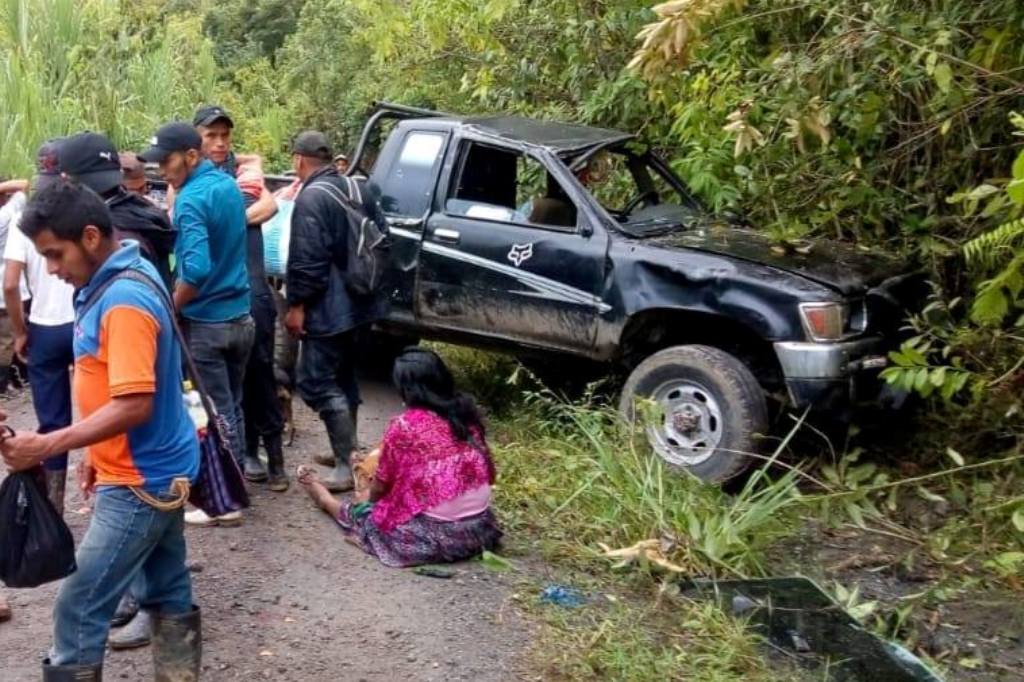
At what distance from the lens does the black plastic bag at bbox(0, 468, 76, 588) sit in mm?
3605

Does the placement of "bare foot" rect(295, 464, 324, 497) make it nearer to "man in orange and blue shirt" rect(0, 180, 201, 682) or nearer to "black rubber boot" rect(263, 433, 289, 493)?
"black rubber boot" rect(263, 433, 289, 493)

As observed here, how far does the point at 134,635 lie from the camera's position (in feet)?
14.6

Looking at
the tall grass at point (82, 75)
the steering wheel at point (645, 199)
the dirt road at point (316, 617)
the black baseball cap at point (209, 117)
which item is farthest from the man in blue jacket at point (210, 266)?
the tall grass at point (82, 75)

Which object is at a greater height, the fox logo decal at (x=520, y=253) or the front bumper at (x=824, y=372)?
the fox logo decal at (x=520, y=253)

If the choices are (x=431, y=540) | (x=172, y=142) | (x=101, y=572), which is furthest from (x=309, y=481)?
(x=101, y=572)

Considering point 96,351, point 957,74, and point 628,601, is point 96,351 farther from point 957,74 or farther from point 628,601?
point 957,74

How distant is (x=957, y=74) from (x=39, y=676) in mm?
5189

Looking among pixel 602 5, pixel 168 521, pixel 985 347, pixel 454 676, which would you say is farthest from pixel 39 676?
pixel 602 5

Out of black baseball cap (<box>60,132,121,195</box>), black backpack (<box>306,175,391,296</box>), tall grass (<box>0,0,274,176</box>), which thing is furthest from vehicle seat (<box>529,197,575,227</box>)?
tall grass (<box>0,0,274,176</box>)

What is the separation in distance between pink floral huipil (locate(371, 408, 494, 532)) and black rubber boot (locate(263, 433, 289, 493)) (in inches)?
46.0

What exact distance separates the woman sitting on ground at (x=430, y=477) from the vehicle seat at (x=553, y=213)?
209cm

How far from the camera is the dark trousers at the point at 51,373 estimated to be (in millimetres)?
4816

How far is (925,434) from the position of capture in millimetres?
6734

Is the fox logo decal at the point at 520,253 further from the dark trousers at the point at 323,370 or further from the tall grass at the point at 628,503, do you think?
the dark trousers at the point at 323,370
